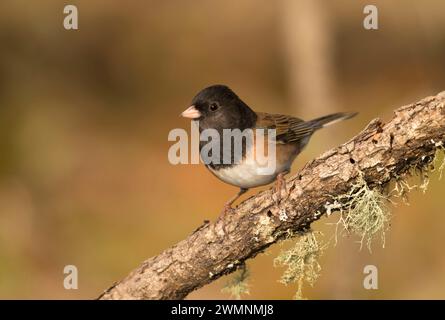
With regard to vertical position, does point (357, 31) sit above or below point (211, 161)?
above

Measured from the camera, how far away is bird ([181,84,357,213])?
323cm

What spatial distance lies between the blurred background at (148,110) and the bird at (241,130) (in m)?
1.78

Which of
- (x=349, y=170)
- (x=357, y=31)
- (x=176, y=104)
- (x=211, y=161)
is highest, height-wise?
(x=357, y=31)

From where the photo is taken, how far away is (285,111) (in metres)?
7.73

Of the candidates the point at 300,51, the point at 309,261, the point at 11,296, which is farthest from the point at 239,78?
the point at 309,261

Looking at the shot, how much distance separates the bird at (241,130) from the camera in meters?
3.23

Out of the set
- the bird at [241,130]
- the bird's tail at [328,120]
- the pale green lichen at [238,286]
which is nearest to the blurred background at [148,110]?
the bird's tail at [328,120]

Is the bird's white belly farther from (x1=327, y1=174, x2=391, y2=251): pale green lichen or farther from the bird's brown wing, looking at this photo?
(x1=327, y1=174, x2=391, y2=251): pale green lichen

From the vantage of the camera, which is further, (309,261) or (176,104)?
(176,104)

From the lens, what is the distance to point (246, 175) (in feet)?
10.6

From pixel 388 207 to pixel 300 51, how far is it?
9.35 ft

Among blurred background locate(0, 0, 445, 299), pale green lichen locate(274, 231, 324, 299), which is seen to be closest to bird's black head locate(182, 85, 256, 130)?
pale green lichen locate(274, 231, 324, 299)

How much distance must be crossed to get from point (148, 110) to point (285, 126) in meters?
4.89

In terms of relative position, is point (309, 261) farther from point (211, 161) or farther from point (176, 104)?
point (176, 104)
